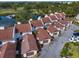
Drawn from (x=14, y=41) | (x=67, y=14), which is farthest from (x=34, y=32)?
(x=67, y=14)

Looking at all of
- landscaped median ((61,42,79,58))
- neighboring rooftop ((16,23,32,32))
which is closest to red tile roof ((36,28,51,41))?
neighboring rooftop ((16,23,32,32))

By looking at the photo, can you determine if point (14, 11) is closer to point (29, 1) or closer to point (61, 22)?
point (29, 1)

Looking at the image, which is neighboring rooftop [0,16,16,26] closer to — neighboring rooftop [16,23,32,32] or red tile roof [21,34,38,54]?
neighboring rooftop [16,23,32,32]

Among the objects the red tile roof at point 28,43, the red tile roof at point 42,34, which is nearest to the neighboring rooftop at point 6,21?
the red tile roof at point 28,43

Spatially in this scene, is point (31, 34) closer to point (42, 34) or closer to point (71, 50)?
point (42, 34)

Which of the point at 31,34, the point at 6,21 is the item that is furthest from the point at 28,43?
the point at 6,21

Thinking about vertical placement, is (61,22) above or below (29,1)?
below
